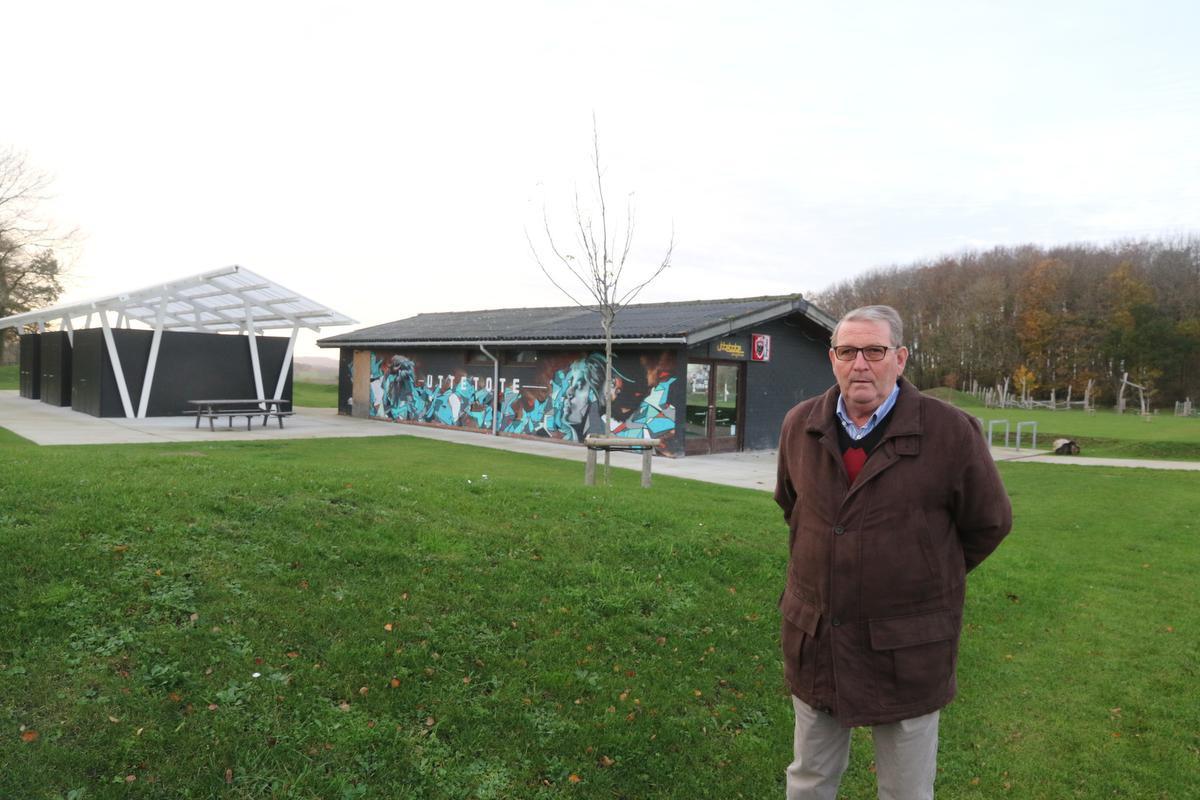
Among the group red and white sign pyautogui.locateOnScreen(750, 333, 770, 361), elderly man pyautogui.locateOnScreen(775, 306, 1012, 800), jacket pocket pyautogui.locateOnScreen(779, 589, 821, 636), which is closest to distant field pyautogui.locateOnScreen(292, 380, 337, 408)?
red and white sign pyautogui.locateOnScreen(750, 333, 770, 361)

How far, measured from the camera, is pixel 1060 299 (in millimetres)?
60906

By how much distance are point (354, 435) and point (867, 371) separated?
17644 mm

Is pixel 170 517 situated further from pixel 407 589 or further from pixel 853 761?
pixel 853 761

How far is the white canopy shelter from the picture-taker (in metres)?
20.5

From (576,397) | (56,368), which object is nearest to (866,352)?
(576,397)

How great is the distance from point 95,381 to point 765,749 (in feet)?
75.0

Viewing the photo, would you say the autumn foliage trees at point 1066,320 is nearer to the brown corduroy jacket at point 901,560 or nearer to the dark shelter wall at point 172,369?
the dark shelter wall at point 172,369

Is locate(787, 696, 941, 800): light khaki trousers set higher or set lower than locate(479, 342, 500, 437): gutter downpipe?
lower

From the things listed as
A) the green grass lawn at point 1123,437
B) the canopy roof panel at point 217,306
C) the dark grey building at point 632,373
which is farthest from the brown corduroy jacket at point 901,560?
the green grass lawn at point 1123,437

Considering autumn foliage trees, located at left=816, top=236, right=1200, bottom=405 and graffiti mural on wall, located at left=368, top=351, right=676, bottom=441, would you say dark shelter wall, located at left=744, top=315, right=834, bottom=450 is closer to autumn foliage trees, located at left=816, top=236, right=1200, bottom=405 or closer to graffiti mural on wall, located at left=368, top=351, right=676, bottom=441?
graffiti mural on wall, located at left=368, top=351, right=676, bottom=441

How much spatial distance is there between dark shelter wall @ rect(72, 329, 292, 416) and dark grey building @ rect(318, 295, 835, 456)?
3855mm

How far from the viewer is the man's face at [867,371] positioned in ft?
8.30

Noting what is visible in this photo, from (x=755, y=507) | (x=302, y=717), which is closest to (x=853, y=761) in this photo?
(x=302, y=717)

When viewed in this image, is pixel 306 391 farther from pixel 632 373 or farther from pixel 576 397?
pixel 632 373
